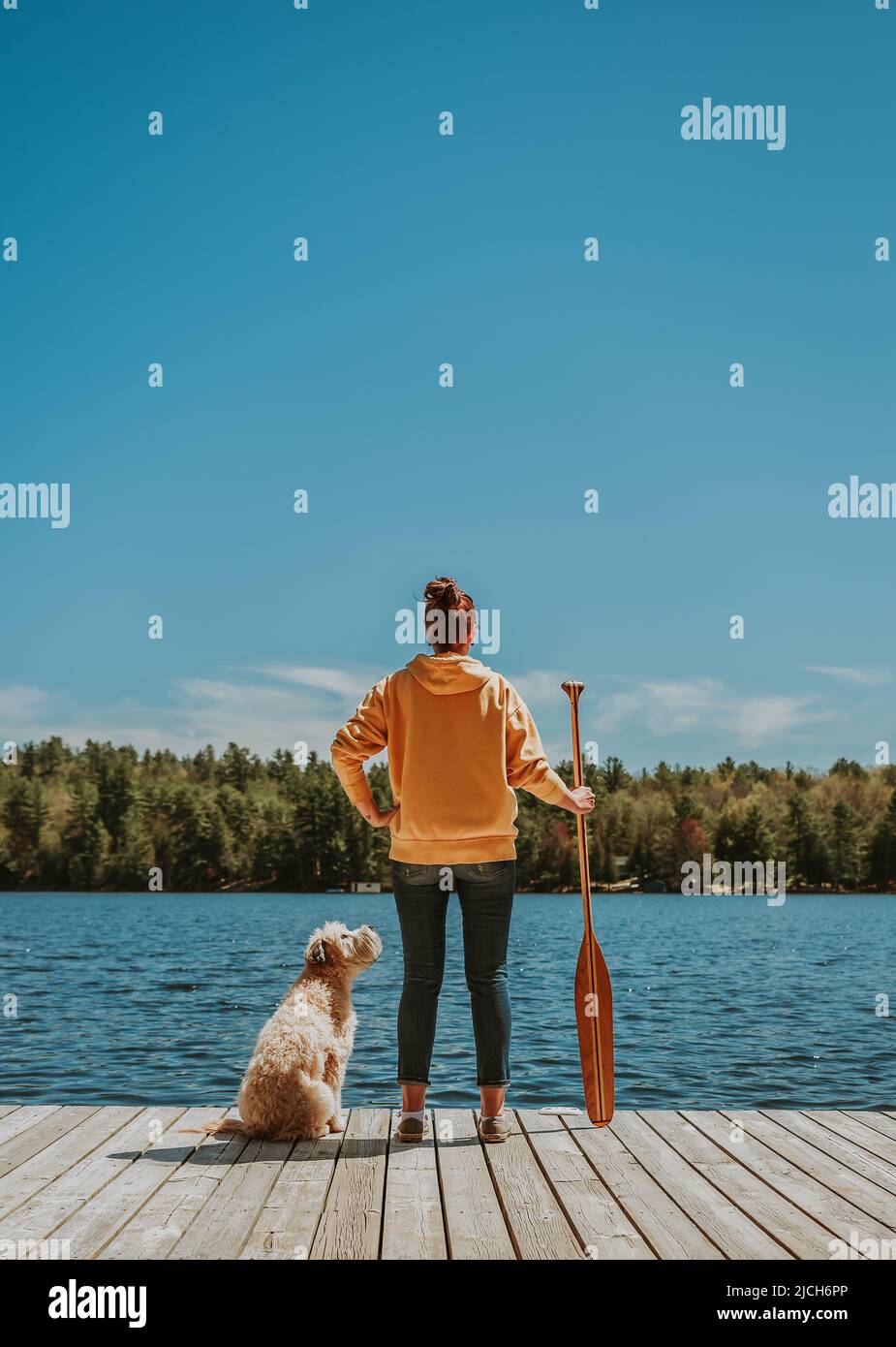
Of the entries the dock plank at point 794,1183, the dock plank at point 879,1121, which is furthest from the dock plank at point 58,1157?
the dock plank at point 879,1121

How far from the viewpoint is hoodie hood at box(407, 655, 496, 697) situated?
4.39 meters

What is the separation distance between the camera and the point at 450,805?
4.39 meters

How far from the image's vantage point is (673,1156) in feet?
14.2

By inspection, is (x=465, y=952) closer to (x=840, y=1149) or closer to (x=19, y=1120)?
(x=840, y=1149)

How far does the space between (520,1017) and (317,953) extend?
1090 cm

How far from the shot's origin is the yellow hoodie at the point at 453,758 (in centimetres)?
438

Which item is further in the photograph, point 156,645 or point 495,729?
point 156,645

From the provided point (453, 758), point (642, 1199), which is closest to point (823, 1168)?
point (642, 1199)

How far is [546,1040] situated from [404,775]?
8971 mm

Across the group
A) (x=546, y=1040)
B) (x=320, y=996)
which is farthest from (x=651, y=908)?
(x=320, y=996)

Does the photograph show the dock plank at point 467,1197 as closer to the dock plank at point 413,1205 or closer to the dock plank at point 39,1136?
the dock plank at point 413,1205

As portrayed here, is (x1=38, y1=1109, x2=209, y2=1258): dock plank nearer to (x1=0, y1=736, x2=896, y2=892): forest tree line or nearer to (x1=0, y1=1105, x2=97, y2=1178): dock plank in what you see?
(x1=0, y1=1105, x2=97, y2=1178): dock plank
